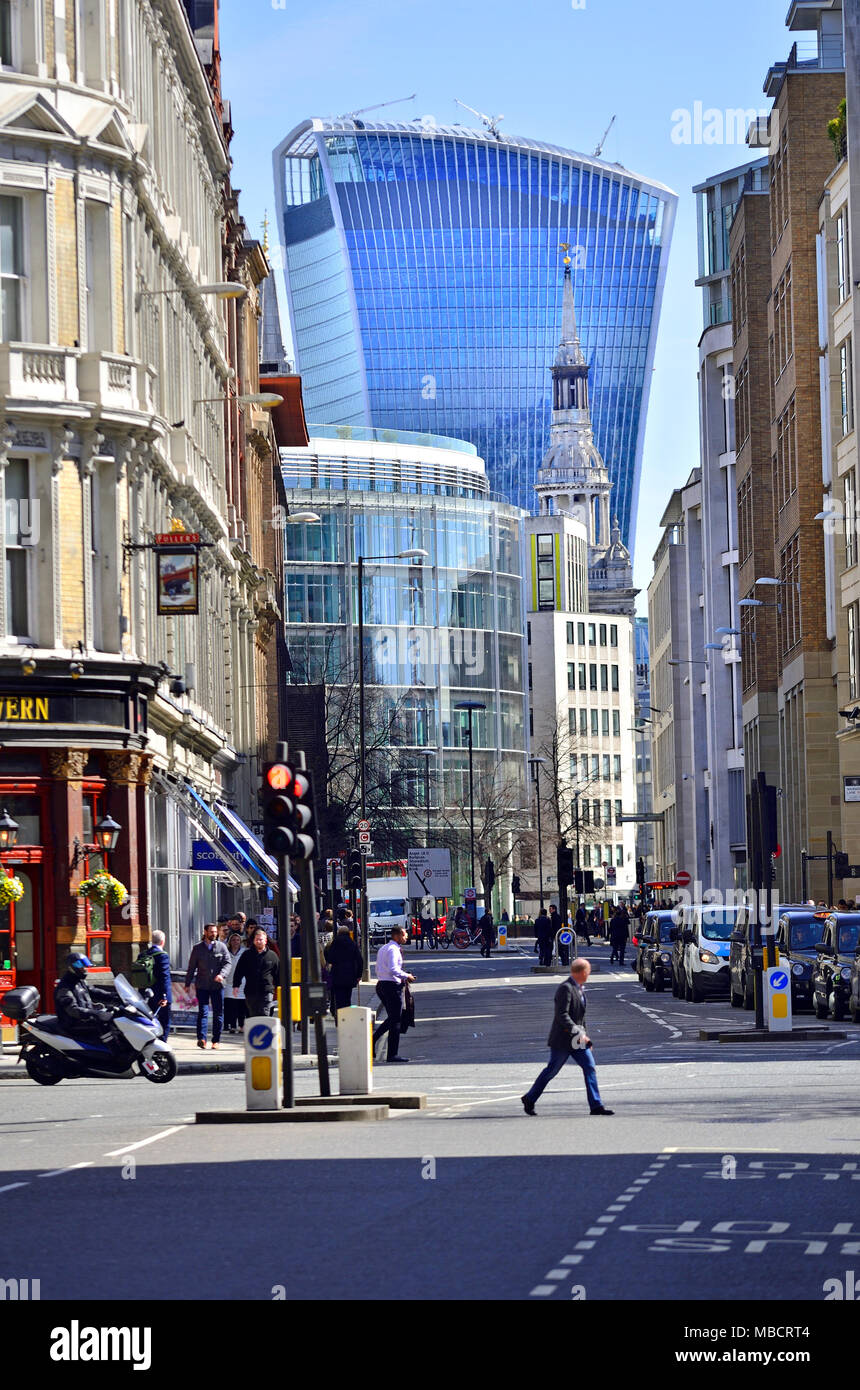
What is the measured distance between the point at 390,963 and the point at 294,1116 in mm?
8031

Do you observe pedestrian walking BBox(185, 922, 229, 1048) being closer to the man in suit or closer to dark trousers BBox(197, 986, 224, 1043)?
dark trousers BBox(197, 986, 224, 1043)

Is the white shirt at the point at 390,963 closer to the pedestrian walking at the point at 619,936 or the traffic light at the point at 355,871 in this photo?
→ the traffic light at the point at 355,871

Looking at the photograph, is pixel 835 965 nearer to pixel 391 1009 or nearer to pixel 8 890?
pixel 391 1009

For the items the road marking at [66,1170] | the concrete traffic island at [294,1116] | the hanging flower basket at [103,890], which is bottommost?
the concrete traffic island at [294,1116]

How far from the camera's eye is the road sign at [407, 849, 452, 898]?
77625 millimetres

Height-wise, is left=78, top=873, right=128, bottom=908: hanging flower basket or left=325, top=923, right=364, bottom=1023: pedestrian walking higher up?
left=78, top=873, right=128, bottom=908: hanging flower basket

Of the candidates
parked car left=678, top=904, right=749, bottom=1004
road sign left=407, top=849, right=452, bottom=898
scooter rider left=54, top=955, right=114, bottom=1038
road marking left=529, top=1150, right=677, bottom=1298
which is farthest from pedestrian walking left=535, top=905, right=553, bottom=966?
road marking left=529, top=1150, right=677, bottom=1298

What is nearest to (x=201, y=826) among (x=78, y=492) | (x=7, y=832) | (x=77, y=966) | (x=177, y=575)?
(x=177, y=575)

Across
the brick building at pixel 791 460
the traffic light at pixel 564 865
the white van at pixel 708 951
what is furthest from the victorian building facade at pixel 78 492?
the brick building at pixel 791 460

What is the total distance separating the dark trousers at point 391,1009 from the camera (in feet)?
99.2

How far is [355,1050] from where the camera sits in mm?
23328

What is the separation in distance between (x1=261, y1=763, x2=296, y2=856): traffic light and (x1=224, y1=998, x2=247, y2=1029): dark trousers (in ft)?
51.2

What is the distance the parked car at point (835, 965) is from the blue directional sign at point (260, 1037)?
16.2m
